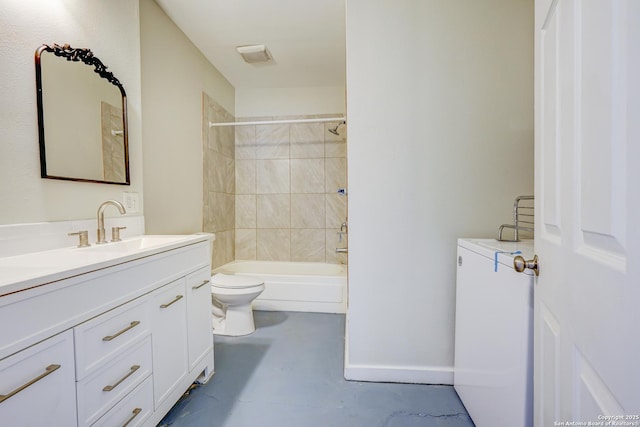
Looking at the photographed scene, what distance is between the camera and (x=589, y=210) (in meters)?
0.46

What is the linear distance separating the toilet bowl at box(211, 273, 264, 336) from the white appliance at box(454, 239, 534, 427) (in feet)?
4.84

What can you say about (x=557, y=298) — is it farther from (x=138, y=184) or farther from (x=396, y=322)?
(x=138, y=184)

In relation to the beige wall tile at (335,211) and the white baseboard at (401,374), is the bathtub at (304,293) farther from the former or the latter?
the white baseboard at (401,374)

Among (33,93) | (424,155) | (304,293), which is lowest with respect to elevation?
(304,293)

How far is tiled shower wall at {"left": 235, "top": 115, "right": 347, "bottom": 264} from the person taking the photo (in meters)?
3.42

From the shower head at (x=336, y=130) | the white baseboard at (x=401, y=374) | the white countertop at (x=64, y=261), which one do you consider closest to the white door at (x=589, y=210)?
the white baseboard at (x=401, y=374)

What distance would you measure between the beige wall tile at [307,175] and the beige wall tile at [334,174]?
0.06 metres

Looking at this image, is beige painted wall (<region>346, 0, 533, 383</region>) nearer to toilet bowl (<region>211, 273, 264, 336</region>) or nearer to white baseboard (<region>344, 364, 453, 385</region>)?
white baseboard (<region>344, 364, 453, 385</region>)

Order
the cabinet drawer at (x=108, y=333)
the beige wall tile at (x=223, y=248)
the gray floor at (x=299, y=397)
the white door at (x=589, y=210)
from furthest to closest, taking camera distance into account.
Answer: the beige wall tile at (x=223, y=248) < the gray floor at (x=299, y=397) < the cabinet drawer at (x=108, y=333) < the white door at (x=589, y=210)

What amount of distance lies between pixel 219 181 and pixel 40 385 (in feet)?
8.19

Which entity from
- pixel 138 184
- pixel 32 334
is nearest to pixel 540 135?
pixel 32 334

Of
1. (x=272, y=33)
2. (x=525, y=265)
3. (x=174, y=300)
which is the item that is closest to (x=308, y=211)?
(x=272, y=33)

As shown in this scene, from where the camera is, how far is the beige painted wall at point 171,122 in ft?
6.41

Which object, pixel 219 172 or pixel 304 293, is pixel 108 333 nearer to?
pixel 304 293
